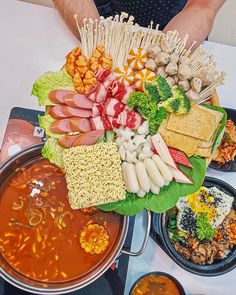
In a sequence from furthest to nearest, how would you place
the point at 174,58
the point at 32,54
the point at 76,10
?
1. the point at 32,54
2. the point at 76,10
3. the point at 174,58

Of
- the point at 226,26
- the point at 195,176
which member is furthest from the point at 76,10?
the point at 226,26

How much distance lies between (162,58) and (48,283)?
98 centimetres

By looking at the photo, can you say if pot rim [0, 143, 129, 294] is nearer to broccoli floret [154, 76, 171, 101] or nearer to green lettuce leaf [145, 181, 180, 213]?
green lettuce leaf [145, 181, 180, 213]

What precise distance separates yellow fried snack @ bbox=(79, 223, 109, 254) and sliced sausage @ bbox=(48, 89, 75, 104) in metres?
0.52

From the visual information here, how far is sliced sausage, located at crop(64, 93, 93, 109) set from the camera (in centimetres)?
145

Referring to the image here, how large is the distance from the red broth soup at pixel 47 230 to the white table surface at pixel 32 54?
0.24 meters

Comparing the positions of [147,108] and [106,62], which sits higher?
[106,62]

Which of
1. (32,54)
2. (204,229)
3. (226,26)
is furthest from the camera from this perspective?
(226,26)

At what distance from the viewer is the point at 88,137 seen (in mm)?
1429

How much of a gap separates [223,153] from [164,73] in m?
0.46

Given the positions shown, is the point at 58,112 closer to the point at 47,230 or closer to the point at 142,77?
the point at 142,77

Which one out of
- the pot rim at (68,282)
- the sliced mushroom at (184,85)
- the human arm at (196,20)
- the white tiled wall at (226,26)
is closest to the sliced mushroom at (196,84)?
the sliced mushroom at (184,85)

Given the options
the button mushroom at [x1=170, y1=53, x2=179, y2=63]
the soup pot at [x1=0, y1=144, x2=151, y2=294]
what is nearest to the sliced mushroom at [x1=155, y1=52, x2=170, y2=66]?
the button mushroom at [x1=170, y1=53, x2=179, y2=63]

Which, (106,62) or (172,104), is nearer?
(172,104)
